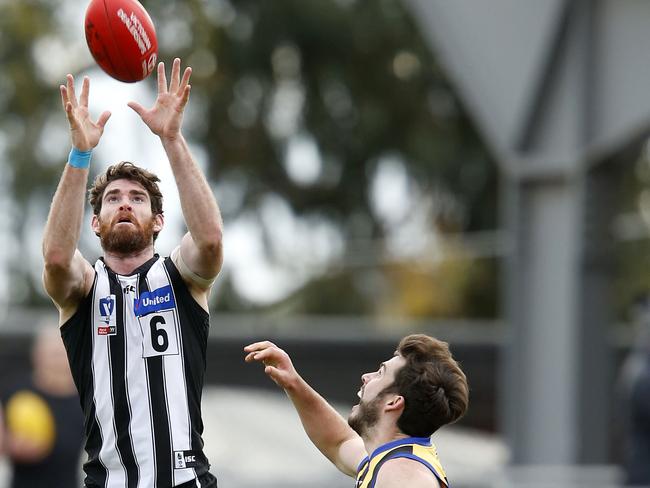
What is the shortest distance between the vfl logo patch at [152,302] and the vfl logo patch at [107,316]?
9 centimetres

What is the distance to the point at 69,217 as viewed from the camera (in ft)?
15.9

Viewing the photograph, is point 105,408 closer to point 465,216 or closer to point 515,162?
point 515,162

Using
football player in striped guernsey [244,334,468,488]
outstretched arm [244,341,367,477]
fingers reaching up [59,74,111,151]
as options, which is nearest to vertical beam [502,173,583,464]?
outstretched arm [244,341,367,477]

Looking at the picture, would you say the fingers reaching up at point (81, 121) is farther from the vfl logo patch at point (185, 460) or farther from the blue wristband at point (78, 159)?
the vfl logo patch at point (185, 460)

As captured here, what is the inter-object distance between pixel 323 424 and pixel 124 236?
4.01 ft

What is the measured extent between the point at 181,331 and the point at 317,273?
15702mm

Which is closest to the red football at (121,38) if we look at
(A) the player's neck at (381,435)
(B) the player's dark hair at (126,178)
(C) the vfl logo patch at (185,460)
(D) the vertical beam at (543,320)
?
(B) the player's dark hair at (126,178)

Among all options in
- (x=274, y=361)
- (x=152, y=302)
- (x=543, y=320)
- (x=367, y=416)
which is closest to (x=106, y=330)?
(x=152, y=302)

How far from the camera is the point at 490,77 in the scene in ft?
38.8

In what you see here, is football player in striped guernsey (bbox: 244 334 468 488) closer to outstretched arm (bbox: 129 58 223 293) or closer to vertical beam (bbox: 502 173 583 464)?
outstretched arm (bbox: 129 58 223 293)

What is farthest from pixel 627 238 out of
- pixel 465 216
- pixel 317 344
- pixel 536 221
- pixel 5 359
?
pixel 465 216

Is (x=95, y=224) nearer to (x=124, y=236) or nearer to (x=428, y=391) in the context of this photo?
(x=124, y=236)

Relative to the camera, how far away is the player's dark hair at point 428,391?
5.07 metres

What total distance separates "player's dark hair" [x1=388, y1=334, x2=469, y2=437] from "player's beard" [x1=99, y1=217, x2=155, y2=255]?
3.61ft
